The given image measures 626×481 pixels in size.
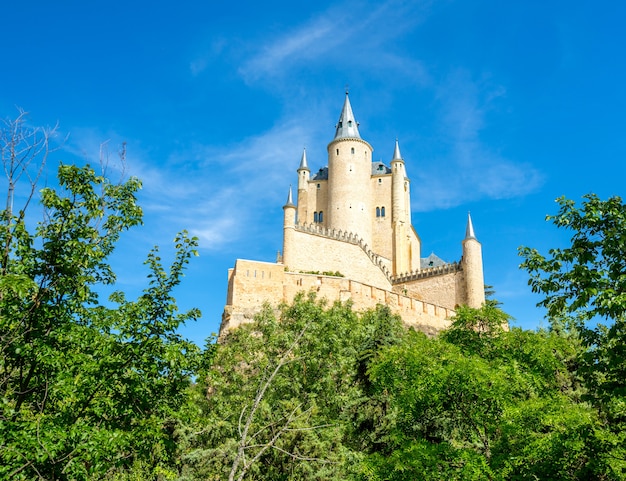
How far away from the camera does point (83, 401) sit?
444 inches

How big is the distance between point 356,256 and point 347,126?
66.3 feet

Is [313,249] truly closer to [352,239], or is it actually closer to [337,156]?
[352,239]

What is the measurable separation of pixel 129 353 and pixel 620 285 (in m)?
9.79

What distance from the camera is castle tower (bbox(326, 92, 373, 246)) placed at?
63.4 meters

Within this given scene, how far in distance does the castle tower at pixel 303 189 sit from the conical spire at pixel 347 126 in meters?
5.08

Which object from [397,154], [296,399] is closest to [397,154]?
[397,154]

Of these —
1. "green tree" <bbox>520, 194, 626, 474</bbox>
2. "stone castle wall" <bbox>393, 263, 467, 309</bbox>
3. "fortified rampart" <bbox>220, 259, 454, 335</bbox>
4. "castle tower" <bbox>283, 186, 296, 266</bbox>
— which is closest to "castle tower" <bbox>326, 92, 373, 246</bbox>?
"stone castle wall" <bbox>393, 263, 467, 309</bbox>

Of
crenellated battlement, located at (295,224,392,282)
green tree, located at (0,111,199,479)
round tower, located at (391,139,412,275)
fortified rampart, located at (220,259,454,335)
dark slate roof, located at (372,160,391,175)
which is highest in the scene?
dark slate roof, located at (372,160,391,175)

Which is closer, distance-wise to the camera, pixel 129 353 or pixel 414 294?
pixel 129 353

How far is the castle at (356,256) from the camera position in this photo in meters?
46.2

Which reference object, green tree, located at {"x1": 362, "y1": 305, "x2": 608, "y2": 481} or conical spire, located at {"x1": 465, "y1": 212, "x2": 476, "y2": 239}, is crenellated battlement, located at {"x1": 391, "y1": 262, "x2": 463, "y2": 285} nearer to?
conical spire, located at {"x1": 465, "y1": 212, "x2": 476, "y2": 239}

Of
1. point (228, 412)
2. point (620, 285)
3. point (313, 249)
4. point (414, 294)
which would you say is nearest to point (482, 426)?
point (620, 285)

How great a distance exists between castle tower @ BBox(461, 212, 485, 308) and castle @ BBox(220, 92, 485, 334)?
93 millimetres

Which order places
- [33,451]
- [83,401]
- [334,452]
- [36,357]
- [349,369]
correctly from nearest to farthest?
1. [33,451]
2. [36,357]
3. [83,401]
4. [334,452]
5. [349,369]
